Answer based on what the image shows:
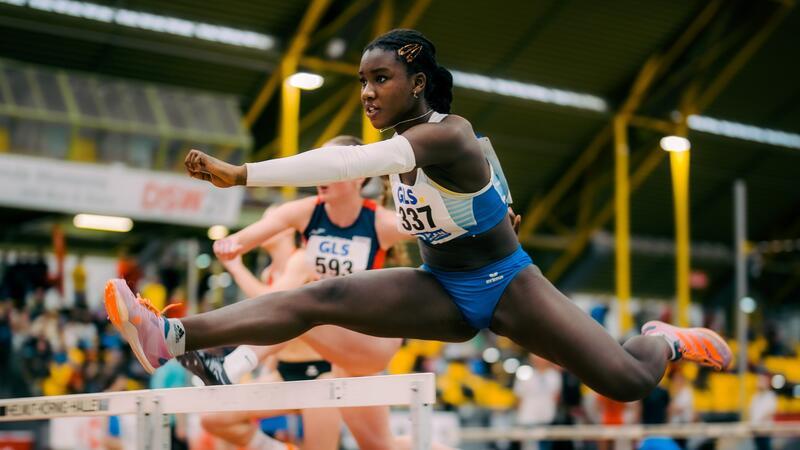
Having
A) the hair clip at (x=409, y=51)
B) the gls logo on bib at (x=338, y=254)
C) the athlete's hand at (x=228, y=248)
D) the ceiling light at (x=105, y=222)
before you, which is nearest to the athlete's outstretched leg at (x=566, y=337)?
the hair clip at (x=409, y=51)

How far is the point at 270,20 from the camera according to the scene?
22906 millimetres

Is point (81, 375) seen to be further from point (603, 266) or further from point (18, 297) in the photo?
point (603, 266)

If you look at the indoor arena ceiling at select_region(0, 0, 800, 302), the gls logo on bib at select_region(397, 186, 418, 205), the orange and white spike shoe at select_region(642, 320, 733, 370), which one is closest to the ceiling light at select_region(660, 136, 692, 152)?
the indoor arena ceiling at select_region(0, 0, 800, 302)

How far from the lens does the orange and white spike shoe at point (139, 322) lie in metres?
3.91

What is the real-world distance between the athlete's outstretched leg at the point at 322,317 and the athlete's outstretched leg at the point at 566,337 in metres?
0.23

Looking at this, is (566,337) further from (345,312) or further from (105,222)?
(105,222)

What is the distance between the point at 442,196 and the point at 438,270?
41 centimetres

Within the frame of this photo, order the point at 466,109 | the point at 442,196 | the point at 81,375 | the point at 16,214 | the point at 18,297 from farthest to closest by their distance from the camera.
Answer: the point at 466,109 → the point at 16,214 → the point at 18,297 → the point at 81,375 → the point at 442,196

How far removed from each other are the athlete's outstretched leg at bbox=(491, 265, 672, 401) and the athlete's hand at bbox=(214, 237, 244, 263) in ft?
5.08

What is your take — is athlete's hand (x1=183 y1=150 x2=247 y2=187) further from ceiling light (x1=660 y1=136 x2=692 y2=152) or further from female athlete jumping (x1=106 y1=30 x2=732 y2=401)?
ceiling light (x1=660 y1=136 x2=692 y2=152)

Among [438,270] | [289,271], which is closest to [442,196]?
[438,270]

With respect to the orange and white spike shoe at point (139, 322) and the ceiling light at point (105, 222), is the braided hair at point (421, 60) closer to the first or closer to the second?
the orange and white spike shoe at point (139, 322)

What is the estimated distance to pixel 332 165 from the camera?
145 inches

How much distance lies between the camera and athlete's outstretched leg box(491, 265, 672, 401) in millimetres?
4156
